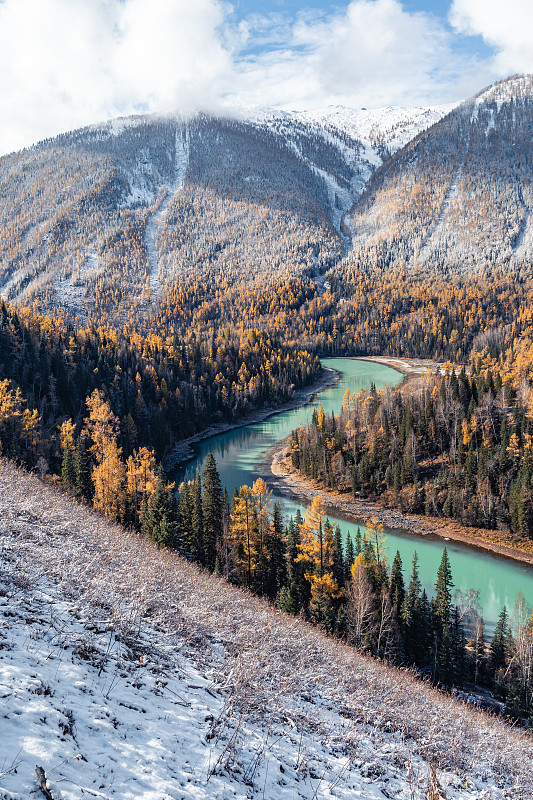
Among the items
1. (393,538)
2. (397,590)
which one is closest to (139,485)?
(397,590)

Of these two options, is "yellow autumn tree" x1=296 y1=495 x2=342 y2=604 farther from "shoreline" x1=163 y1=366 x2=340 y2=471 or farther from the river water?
"shoreline" x1=163 y1=366 x2=340 y2=471

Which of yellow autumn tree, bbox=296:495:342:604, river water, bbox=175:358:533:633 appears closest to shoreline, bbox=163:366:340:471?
river water, bbox=175:358:533:633

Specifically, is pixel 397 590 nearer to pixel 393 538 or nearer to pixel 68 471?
pixel 393 538

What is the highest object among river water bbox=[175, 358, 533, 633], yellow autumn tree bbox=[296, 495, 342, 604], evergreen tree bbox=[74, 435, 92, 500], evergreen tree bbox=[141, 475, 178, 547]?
evergreen tree bbox=[74, 435, 92, 500]

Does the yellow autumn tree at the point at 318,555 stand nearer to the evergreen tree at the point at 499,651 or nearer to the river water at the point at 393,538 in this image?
the evergreen tree at the point at 499,651

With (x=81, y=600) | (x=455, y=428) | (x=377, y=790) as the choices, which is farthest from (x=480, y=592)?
(x=81, y=600)

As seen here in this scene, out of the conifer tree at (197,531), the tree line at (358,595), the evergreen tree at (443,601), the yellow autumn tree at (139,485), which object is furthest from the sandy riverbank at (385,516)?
the yellow autumn tree at (139,485)

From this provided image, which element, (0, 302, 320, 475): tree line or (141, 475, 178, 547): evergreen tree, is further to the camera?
(0, 302, 320, 475): tree line
